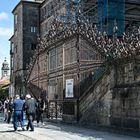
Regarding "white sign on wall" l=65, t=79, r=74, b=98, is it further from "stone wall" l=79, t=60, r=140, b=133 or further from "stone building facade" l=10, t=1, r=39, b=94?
"stone building facade" l=10, t=1, r=39, b=94

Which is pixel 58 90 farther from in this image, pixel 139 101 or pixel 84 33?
pixel 139 101

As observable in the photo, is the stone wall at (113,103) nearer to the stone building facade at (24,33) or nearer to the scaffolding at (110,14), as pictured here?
the scaffolding at (110,14)

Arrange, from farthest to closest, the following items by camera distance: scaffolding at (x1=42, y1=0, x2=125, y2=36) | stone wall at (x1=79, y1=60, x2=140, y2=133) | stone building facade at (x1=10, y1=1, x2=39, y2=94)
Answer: stone building facade at (x1=10, y1=1, x2=39, y2=94)
scaffolding at (x1=42, y1=0, x2=125, y2=36)
stone wall at (x1=79, y1=60, x2=140, y2=133)

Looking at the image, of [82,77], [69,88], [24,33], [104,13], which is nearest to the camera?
[82,77]

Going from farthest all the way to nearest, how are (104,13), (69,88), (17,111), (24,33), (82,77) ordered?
(24,33), (104,13), (69,88), (82,77), (17,111)

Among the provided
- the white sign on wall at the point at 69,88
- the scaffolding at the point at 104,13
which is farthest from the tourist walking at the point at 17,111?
the scaffolding at the point at 104,13

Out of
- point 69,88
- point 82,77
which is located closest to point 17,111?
point 82,77

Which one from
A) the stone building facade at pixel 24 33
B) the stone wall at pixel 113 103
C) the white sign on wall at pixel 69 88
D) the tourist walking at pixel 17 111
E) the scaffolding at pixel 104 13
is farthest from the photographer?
the stone building facade at pixel 24 33

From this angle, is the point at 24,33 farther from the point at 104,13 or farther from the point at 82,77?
the point at 82,77

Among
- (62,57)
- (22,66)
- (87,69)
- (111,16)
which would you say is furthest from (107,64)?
(22,66)

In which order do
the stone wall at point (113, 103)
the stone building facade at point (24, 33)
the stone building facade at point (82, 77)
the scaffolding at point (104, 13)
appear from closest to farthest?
the stone wall at point (113, 103), the stone building facade at point (82, 77), the scaffolding at point (104, 13), the stone building facade at point (24, 33)

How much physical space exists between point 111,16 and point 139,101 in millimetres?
19454

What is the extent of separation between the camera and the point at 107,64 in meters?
18.8

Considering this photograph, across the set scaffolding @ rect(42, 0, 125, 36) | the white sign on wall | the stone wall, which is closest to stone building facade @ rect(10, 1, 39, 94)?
scaffolding @ rect(42, 0, 125, 36)
